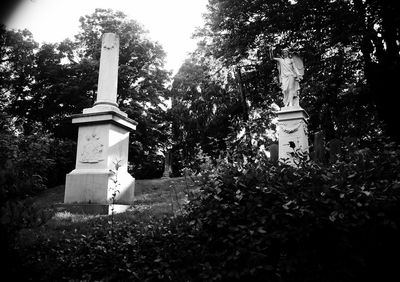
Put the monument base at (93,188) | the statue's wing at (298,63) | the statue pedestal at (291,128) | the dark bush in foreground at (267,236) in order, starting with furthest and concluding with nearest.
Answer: the statue's wing at (298,63) → the statue pedestal at (291,128) → the monument base at (93,188) → the dark bush in foreground at (267,236)

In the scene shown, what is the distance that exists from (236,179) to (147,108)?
2175 centimetres

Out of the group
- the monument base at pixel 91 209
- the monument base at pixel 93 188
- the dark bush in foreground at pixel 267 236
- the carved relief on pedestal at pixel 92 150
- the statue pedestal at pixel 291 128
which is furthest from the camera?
the statue pedestal at pixel 291 128

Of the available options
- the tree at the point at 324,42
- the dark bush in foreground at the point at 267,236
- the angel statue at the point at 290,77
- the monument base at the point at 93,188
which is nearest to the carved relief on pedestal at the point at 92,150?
the monument base at the point at 93,188

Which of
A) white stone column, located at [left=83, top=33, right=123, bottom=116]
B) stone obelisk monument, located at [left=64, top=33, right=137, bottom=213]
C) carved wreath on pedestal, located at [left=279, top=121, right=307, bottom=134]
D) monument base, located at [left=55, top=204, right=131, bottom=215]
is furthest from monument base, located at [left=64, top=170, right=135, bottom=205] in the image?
carved wreath on pedestal, located at [left=279, top=121, right=307, bottom=134]

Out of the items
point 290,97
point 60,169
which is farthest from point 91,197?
point 60,169

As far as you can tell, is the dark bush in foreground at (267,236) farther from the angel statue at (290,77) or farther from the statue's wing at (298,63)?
the statue's wing at (298,63)

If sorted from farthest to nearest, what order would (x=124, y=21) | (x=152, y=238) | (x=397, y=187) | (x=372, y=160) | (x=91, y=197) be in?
(x=124, y=21), (x=91, y=197), (x=152, y=238), (x=372, y=160), (x=397, y=187)

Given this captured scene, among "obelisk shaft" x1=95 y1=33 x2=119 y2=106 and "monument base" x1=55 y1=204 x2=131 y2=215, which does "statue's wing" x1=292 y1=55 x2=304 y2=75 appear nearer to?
"obelisk shaft" x1=95 y1=33 x2=119 y2=106

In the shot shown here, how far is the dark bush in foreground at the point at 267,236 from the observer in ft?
9.96

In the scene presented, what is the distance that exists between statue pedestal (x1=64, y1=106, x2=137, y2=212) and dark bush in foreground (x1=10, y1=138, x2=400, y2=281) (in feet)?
9.81

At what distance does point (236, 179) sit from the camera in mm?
3791

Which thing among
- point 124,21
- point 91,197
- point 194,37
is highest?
point 124,21

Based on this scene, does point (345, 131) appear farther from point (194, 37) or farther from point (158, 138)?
point (158, 138)

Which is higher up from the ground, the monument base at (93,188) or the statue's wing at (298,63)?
the statue's wing at (298,63)
